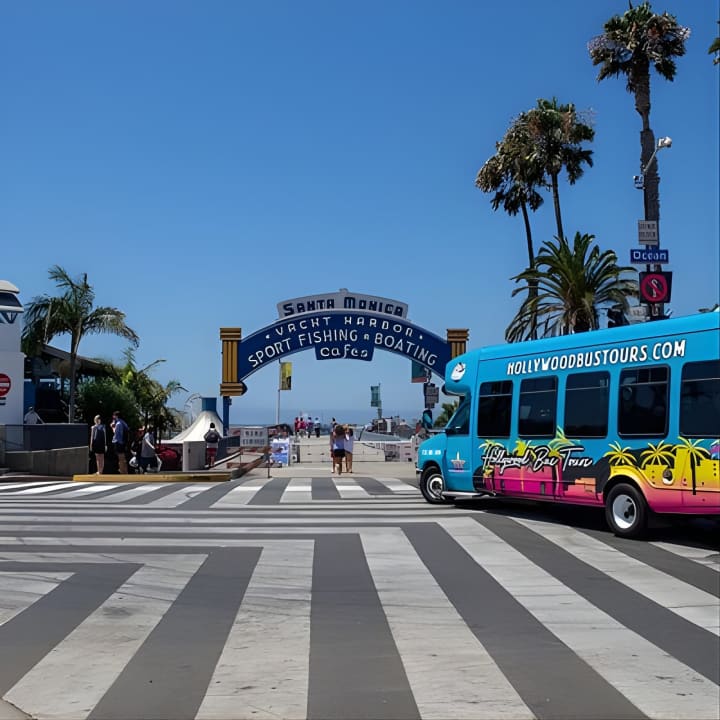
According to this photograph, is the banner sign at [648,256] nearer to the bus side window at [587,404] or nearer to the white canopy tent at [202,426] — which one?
the bus side window at [587,404]

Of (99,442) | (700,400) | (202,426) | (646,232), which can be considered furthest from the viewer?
(202,426)

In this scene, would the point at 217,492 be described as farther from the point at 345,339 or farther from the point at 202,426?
the point at 202,426

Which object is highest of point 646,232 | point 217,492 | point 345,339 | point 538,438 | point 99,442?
point 646,232

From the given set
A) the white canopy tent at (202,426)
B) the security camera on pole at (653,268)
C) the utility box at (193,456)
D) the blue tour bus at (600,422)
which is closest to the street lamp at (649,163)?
the security camera on pole at (653,268)

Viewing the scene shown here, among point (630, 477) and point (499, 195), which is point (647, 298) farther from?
point (499, 195)

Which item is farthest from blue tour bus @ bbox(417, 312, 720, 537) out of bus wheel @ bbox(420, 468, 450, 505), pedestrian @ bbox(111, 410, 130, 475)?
pedestrian @ bbox(111, 410, 130, 475)

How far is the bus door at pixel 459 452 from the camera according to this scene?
1639cm

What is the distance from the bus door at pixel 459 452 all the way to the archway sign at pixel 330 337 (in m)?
18.2

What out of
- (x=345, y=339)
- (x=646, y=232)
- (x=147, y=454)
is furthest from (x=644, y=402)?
(x=345, y=339)

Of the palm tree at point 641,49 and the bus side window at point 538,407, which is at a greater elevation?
the palm tree at point 641,49

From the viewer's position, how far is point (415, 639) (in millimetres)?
7340

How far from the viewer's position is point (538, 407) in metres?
14.8

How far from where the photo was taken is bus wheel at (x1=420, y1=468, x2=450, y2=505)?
57.8 feet

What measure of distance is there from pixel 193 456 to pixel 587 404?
1623 centimetres
